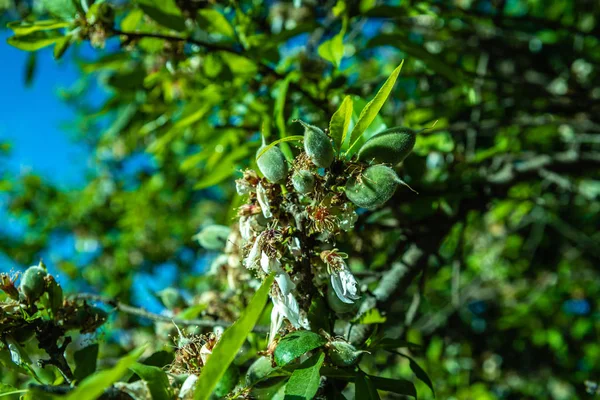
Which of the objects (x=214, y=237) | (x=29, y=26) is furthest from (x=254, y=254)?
(x=29, y=26)

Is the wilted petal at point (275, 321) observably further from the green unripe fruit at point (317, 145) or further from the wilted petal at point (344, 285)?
the green unripe fruit at point (317, 145)

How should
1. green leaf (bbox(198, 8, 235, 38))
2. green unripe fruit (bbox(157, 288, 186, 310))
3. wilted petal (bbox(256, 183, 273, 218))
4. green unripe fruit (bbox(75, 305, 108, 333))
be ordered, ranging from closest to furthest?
wilted petal (bbox(256, 183, 273, 218))
green unripe fruit (bbox(75, 305, 108, 333))
green leaf (bbox(198, 8, 235, 38))
green unripe fruit (bbox(157, 288, 186, 310))

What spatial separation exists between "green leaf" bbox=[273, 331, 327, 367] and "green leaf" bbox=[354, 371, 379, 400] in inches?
4.7

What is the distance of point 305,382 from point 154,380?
0.29 meters

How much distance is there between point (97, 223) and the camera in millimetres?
4906

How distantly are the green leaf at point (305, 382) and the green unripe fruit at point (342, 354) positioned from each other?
39mm

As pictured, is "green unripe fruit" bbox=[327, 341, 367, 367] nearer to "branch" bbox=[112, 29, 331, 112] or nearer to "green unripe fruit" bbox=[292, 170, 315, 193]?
"green unripe fruit" bbox=[292, 170, 315, 193]

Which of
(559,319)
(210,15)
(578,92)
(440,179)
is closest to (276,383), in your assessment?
(440,179)

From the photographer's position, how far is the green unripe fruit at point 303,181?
115cm

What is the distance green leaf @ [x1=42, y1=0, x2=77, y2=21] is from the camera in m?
1.70

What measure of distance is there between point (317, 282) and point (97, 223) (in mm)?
4064

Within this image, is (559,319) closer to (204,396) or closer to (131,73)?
(131,73)

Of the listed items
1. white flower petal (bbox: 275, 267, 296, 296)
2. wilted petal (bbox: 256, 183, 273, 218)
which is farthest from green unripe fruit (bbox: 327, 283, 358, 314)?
wilted petal (bbox: 256, 183, 273, 218)

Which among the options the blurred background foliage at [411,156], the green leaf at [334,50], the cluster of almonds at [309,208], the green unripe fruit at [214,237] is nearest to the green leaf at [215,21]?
the blurred background foliage at [411,156]
